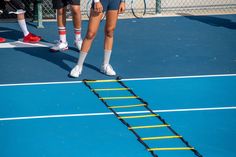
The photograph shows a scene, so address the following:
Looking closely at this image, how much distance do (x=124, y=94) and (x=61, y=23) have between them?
2.35 m

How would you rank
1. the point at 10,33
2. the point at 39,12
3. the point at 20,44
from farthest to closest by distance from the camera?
the point at 39,12 → the point at 10,33 → the point at 20,44

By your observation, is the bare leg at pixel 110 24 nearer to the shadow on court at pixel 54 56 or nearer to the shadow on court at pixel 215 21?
the shadow on court at pixel 54 56

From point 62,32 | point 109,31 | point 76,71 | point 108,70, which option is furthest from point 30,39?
point 109,31

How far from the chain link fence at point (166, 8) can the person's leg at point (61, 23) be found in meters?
2.86

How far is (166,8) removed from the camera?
13.0 m

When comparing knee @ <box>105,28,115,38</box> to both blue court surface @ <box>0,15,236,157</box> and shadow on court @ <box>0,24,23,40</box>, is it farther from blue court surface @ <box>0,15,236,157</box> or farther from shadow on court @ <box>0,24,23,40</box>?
shadow on court @ <box>0,24,23,40</box>

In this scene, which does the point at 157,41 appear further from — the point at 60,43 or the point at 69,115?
the point at 69,115

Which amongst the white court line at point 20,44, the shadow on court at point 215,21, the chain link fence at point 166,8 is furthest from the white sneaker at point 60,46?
the shadow on court at point 215,21

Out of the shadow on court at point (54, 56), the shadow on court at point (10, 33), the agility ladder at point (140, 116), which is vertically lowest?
the agility ladder at point (140, 116)

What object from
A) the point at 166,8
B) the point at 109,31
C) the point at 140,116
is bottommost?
the point at 140,116

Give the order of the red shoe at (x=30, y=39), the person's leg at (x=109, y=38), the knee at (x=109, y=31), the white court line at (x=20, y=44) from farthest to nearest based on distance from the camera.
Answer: the red shoe at (x=30, y=39), the white court line at (x=20, y=44), the knee at (x=109, y=31), the person's leg at (x=109, y=38)

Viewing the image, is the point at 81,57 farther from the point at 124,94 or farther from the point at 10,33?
the point at 10,33

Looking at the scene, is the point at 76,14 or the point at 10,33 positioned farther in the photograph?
the point at 10,33

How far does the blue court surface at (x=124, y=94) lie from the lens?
5.52m
